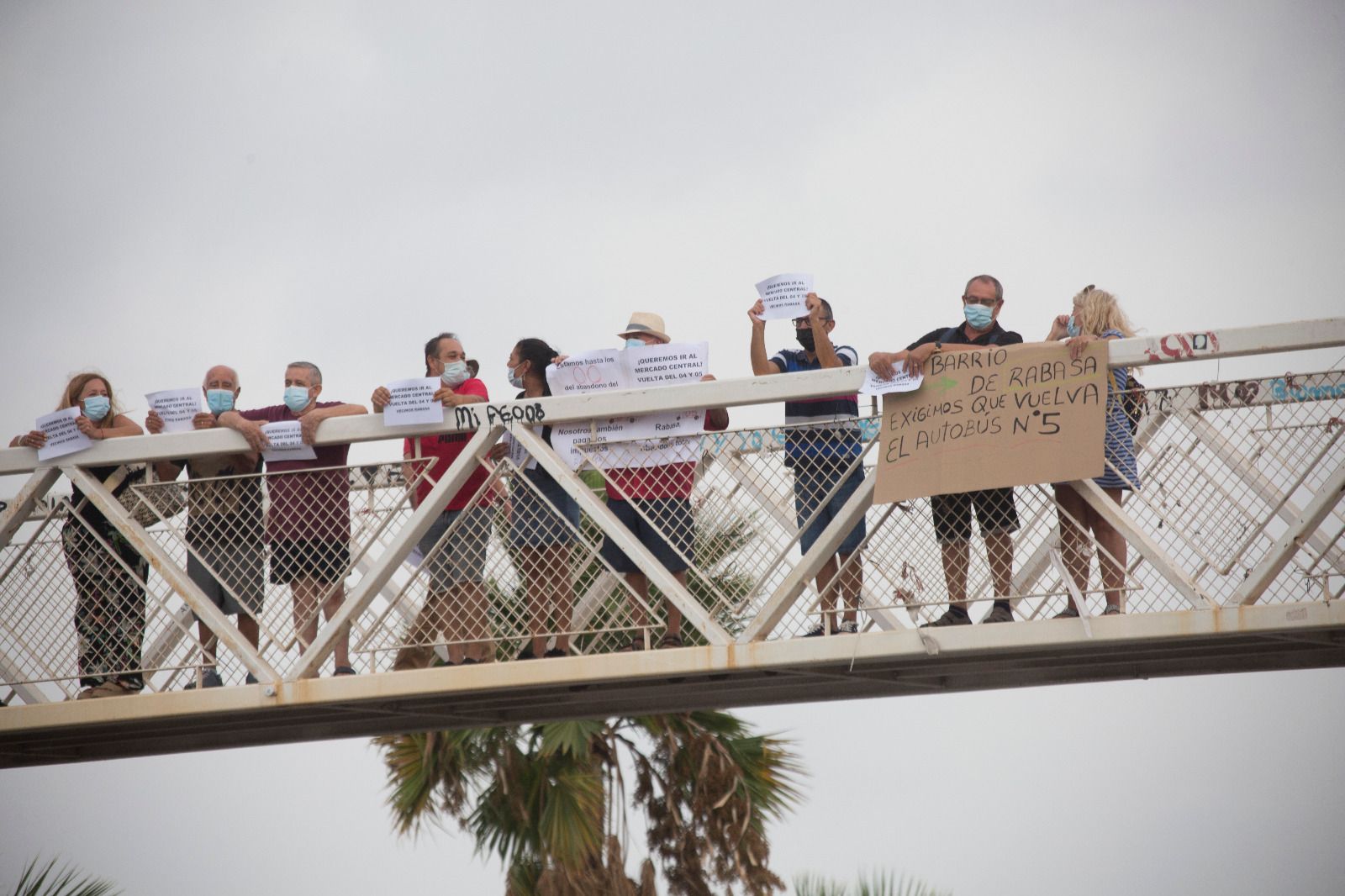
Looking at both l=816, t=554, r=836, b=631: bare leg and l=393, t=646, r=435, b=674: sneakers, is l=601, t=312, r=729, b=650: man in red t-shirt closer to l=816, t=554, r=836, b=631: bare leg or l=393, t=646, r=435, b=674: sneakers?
l=816, t=554, r=836, b=631: bare leg

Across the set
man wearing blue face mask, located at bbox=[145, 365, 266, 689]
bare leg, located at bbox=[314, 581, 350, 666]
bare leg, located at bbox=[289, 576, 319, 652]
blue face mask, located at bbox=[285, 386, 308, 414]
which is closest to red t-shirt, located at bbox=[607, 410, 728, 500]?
bare leg, located at bbox=[314, 581, 350, 666]

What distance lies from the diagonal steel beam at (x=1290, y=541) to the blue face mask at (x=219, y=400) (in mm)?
6000

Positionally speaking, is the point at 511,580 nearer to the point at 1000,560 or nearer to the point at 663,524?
the point at 663,524

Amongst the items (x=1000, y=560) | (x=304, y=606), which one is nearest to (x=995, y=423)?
(x=1000, y=560)

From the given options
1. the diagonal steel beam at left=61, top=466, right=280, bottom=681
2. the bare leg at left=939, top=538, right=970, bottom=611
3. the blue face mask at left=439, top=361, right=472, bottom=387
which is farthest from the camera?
Answer: the blue face mask at left=439, top=361, right=472, bottom=387

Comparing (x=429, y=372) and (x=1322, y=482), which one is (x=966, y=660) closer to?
(x=1322, y=482)

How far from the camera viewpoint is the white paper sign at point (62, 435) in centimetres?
1060

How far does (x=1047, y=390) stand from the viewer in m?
9.43

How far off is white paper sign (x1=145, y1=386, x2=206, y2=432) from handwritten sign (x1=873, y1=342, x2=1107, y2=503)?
4156 millimetres

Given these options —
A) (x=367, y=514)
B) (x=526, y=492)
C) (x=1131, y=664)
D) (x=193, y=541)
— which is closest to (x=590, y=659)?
(x=526, y=492)

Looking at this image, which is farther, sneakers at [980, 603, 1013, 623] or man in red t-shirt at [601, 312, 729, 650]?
man in red t-shirt at [601, 312, 729, 650]

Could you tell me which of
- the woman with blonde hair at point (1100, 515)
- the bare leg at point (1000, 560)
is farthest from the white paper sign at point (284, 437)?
the woman with blonde hair at point (1100, 515)

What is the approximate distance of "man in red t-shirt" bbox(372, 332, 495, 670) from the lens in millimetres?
10219

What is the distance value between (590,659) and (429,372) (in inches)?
85.6
